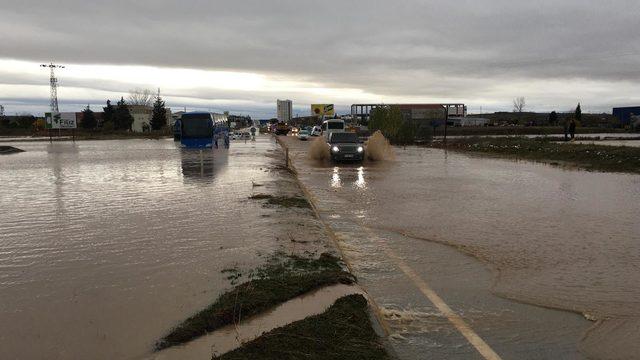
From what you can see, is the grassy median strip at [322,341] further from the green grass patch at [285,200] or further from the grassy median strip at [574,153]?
the grassy median strip at [574,153]

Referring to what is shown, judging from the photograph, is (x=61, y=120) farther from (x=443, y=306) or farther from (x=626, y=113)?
(x=626, y=113)

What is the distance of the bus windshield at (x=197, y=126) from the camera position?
38.2 metres

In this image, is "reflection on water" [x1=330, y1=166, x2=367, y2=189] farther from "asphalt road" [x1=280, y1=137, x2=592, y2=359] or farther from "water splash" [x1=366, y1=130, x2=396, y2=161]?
"asphalt road" [x1=280, y1=137, x2=592, y2=359]

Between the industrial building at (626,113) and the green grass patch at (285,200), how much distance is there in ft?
264

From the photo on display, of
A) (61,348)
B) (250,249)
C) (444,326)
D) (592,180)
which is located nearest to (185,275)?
(250,249)

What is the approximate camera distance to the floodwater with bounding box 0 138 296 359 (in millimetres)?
4977

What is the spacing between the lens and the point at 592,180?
18312mm

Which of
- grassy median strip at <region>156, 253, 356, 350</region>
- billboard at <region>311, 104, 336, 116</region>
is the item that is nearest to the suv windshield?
grassy median strip at <region>156, 253, 356, 350</region>

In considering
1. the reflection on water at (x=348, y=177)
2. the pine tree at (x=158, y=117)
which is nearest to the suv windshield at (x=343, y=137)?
the reflection on water at (x=348, y=177)

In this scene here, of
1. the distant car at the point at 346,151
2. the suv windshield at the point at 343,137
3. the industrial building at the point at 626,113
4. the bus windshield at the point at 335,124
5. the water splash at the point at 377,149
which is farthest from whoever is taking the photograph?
the industrial building at the point at 626,113

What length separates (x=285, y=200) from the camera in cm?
1265

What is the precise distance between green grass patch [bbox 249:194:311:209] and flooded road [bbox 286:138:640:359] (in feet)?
1.90

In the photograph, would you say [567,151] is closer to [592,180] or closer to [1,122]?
[592,180]

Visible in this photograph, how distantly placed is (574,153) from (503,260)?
22705mm
